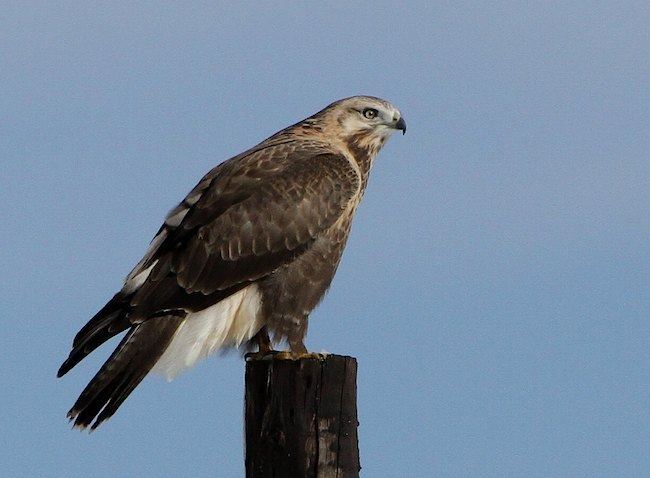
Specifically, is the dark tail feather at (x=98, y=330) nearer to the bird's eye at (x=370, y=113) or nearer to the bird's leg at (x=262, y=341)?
the bird's leg at (x=262, y=341)

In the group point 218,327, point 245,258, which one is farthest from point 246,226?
point 218,327

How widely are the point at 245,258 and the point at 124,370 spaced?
1.26m

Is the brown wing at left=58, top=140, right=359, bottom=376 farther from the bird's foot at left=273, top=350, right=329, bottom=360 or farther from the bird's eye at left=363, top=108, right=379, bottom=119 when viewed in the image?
the bird's eye at left=363, top=108, right=379, bottom=119

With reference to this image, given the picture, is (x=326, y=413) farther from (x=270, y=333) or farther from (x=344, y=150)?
(x=344, y=150)

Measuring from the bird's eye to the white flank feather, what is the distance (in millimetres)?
1909

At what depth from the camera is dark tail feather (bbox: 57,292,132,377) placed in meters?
7.04

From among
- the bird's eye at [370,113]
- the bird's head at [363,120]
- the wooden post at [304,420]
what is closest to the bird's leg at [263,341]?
the bird's head at [363,120]

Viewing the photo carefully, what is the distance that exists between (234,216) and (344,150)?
4.02ft

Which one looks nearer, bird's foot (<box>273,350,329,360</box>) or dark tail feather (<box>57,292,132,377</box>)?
bird's foot (<box>273,350,329,360</box>)

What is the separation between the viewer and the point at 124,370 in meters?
7.00

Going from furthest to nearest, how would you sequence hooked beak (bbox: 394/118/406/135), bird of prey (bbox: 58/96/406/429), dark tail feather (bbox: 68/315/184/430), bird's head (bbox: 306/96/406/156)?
hooked beak (bbox: 394/118/406/135) < bird's head (bbox: 306/96/406/156) < bird of prey (bbox: 58/96/406/429) < dark tail feather (bbox: 68/315/184/430)

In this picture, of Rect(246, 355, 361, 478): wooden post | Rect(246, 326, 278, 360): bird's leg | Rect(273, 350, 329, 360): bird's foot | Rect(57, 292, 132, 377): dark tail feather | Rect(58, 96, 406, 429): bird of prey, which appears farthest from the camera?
Rect(246, 326, 278, 360): bird's leg

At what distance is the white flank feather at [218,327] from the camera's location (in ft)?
25.1

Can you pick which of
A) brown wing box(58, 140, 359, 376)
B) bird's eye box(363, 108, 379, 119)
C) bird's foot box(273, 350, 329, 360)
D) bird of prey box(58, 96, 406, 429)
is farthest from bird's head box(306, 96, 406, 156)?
bird's foot box(273, 350, 329, 360)
